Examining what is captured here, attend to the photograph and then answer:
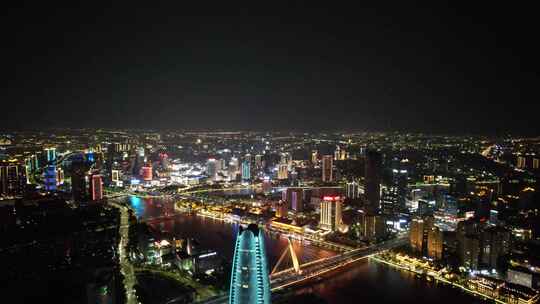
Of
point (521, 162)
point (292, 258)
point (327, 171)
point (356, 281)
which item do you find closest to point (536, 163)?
point (521, 162)

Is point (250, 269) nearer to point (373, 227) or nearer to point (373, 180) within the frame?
point (373, 227)

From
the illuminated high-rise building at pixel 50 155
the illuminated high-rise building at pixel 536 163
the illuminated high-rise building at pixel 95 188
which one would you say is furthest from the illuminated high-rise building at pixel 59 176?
the illuminated high-rise building at pixel 536 163

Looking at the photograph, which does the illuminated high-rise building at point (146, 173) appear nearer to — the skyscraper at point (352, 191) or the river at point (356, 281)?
the river at point (356, 281)

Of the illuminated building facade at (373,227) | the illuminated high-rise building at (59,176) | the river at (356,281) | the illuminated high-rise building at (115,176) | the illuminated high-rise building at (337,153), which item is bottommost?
the river at (356,281)

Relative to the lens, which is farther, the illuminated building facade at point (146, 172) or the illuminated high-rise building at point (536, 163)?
the illuminated building facade at point (146, 172)

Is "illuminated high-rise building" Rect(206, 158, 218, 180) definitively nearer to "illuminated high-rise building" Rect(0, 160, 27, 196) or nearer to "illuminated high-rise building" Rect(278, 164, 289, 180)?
"illuminated high-rise building" Rect(278, 164, 289, 180)

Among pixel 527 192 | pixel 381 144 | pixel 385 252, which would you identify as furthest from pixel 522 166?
pixel 385 252

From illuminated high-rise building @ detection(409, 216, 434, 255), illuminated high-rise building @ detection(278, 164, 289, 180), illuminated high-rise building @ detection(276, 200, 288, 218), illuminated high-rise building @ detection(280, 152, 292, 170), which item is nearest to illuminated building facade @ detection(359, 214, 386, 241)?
illuminated high-rise building @ detection(409, 216, 434, 255)
